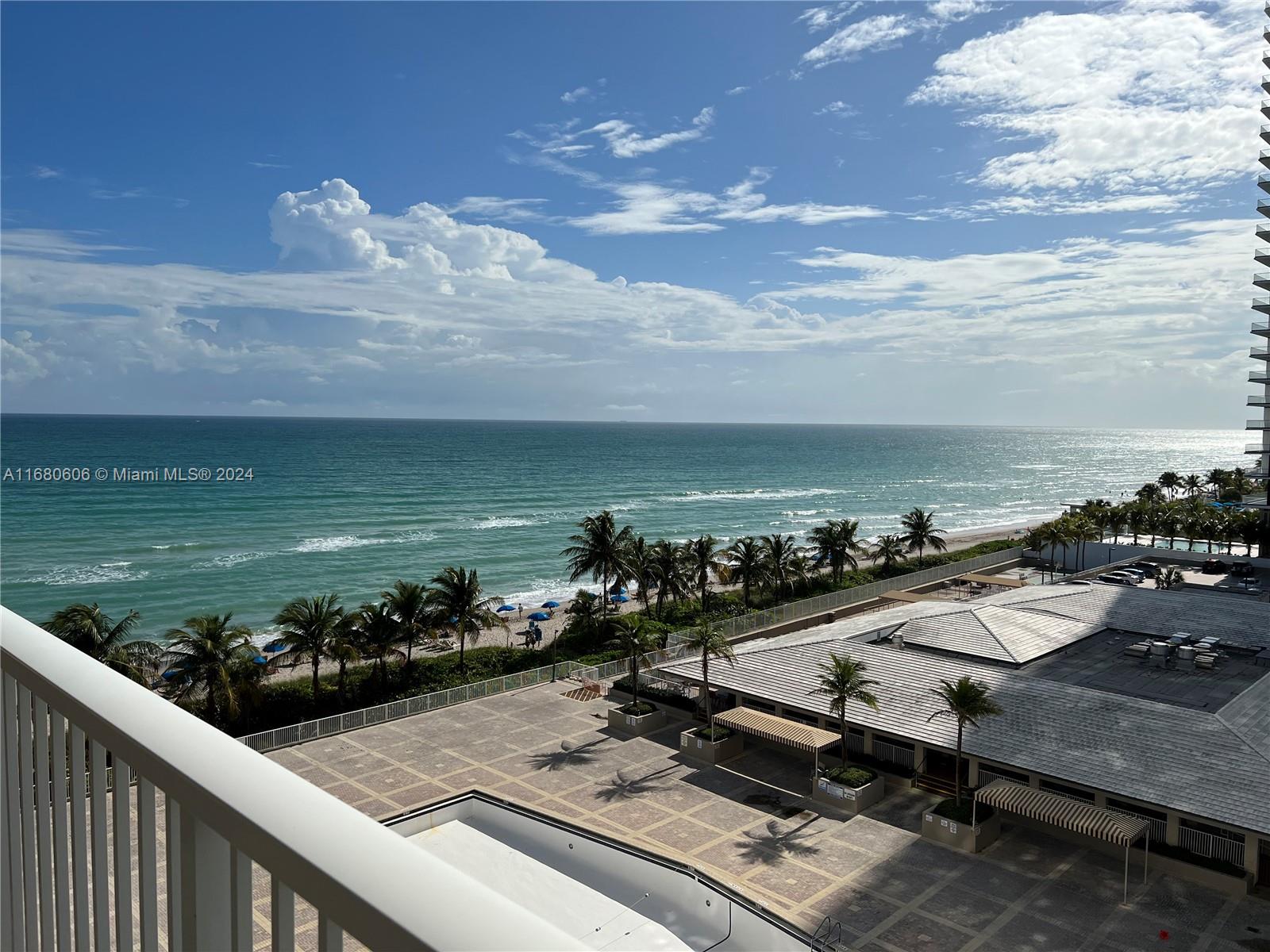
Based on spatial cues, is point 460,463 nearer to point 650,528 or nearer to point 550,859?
point 650,528

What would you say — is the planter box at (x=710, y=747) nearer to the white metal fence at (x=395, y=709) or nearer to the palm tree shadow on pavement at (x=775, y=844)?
the palm tree shadow on pavement at (x=775, y=844)

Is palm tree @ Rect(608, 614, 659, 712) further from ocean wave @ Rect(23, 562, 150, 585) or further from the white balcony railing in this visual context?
ocean wave @ Rect(23, 562, 150, 585)

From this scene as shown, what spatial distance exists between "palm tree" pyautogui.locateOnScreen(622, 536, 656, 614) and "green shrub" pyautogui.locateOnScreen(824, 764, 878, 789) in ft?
73.3

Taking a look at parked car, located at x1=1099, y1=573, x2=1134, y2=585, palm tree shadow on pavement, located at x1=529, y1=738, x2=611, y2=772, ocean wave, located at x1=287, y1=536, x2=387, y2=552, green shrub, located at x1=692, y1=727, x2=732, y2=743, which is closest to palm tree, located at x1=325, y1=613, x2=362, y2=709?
palm tree shadow on pavement, located at x1=529, y1=738, x2=611, y2=772

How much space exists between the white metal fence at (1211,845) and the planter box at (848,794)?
23.5 ft

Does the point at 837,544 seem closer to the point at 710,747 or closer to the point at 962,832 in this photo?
the point at 710,747

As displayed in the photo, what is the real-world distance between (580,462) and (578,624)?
128092 mm

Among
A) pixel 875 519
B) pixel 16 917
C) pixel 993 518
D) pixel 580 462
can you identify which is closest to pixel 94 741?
pixel 16 917

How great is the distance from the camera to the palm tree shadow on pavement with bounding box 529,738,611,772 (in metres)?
26.5

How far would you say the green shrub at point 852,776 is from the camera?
2436 cm

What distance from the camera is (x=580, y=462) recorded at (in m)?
174

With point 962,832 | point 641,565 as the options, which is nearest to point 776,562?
point 641,565

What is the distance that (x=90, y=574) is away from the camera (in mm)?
65188

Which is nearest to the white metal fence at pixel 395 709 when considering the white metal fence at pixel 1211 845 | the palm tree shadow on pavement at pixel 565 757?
the palm tree shadow on pavement at pixel 565 757
